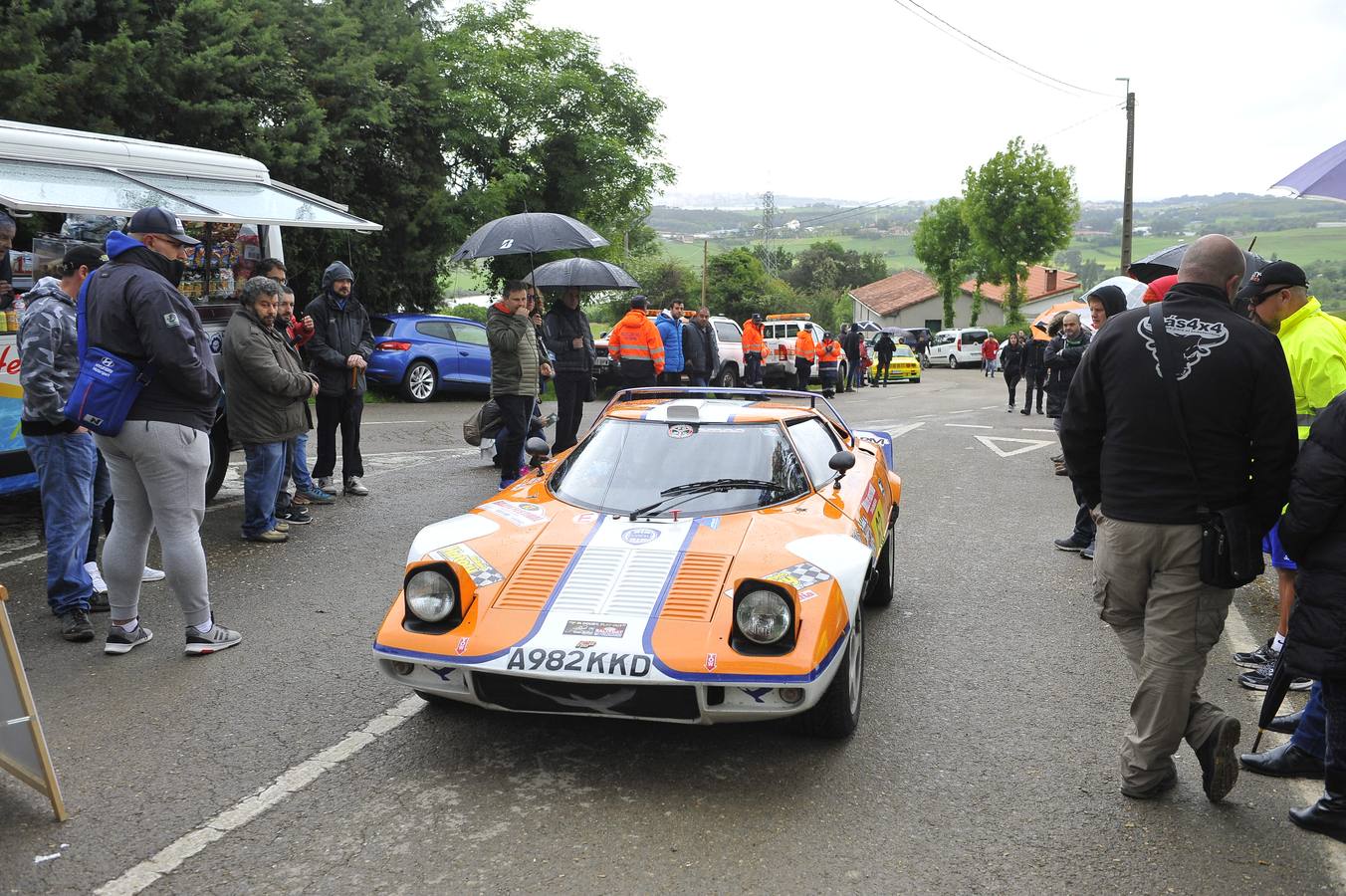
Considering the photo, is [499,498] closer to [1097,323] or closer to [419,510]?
[419,510]

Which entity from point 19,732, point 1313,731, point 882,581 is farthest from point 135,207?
point 1313,731

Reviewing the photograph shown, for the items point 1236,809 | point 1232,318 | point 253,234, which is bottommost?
point 1236,809

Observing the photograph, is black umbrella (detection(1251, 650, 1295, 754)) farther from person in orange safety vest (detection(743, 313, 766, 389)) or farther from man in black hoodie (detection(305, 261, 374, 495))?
person in orange safety vest (detection(743, 313, 766, 389))

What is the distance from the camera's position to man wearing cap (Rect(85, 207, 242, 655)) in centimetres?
465

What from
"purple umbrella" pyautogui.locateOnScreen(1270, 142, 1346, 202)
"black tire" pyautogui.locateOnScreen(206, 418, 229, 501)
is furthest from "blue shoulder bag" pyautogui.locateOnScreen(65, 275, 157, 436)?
"purple umbrella" pyautogui.locateOnScreen(1270, 142, 1346, 202)

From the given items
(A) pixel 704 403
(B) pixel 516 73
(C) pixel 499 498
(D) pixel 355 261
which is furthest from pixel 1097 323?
(B) pixel 516 73

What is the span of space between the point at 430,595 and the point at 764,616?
1.30 m

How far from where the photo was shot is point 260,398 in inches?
283

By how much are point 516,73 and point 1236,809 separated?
2294 cm

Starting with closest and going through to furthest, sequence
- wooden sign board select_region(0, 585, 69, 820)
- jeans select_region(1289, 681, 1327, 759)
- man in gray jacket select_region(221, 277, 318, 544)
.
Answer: wooden sign board select_region(0, 585, 69, 820)
jeans select_region(1289, 681, 1327, 759)
man in gray jacket select_region(221, 277, 318, 544)

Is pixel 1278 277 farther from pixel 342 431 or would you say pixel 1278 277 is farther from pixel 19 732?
pixel 342 431

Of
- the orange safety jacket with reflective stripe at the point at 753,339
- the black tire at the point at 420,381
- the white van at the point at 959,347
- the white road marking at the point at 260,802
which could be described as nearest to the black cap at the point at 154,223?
the white road marking at the point at 260,802

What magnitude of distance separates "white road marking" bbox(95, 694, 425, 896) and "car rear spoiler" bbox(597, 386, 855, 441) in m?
2.13

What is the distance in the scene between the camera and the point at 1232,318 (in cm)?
355
